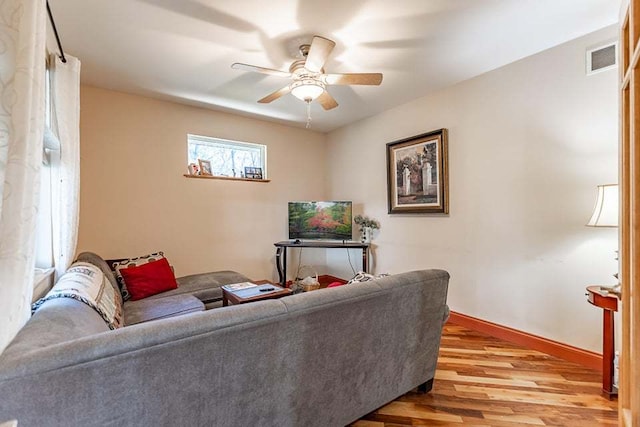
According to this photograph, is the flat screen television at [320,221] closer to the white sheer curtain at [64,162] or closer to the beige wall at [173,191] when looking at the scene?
the beige wall at [173,191]

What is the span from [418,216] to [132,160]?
11.3ft

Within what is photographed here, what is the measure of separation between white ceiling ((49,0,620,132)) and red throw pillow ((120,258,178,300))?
6.18ft

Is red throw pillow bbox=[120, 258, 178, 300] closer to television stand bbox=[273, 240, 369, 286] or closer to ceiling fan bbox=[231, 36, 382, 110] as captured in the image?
television stand bbox=[273, 240, 369, 286]

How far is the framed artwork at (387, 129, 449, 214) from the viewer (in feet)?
10.7

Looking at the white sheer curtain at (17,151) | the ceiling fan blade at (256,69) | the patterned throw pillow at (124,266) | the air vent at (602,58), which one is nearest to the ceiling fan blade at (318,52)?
the ceiling fan blade at (256,69)

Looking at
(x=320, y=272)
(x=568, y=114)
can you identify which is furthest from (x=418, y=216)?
(x=320, y=272)

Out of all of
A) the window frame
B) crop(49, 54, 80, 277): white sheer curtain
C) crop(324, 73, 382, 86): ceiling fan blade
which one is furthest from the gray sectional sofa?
the window frame

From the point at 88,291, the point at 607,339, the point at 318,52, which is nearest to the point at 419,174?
the point at 318,52

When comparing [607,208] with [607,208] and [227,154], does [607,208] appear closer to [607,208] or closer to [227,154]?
[607,208]

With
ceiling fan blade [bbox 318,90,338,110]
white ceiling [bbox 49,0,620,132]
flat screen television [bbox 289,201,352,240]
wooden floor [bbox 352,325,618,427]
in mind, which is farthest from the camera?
flat screen television [bbox 289,201,352,240]

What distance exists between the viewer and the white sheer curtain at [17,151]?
34.8 inches

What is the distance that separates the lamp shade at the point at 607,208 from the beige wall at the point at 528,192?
1.25 ft

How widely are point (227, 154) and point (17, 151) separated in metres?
3.32

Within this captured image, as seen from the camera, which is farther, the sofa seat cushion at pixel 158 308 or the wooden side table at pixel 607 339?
the sofa seat cushion at pixel 158 308
